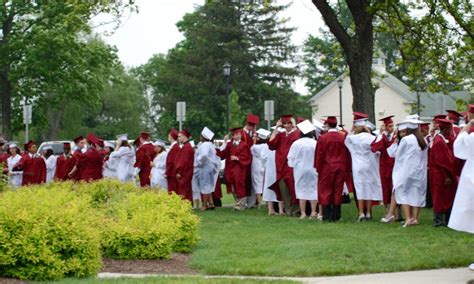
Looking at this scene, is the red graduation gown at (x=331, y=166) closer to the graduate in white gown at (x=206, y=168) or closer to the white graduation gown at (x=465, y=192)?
the graduate in white gown at (x=206, y=168)

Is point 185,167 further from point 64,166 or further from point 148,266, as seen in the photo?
point 148,266

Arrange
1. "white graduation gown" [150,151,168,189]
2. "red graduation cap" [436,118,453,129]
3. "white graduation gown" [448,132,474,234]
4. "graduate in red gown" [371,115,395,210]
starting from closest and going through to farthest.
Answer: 1. "white graduation gown" [448,132,474,234]
2. "red graduation cap" [436,118,453,129]
3. "graduate in red gown" [371,115,395,210]
4. "white graduation gown" [150,151,168,189]

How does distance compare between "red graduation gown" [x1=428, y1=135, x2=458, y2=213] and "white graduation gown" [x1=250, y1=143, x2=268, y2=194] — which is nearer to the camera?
"red graduation gown" [x1=428, y1=135, x2=458, y2=213]

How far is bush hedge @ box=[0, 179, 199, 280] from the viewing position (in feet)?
33.4

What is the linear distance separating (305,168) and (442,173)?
11.5 ft

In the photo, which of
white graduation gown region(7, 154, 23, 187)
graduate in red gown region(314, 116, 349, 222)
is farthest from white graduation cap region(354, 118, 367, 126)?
white graduation gown region(7, 154, 23, 187)

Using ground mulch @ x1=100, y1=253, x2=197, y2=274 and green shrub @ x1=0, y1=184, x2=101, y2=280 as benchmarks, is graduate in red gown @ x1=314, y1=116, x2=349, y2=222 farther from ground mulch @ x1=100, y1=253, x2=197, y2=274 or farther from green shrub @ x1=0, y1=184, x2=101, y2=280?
green shrub @ x1=0, y1=184, x2=101, y2=280

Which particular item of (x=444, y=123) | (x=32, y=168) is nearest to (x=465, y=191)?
(x=444, y=123)

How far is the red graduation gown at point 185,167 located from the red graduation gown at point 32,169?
5.49 m

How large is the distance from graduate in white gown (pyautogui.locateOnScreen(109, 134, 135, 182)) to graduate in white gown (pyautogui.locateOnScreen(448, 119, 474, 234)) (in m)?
15.4

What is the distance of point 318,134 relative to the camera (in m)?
20.1

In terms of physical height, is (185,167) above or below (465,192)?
above

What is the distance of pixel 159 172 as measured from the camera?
76.8 ft

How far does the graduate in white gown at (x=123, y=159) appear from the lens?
84.8 ft
